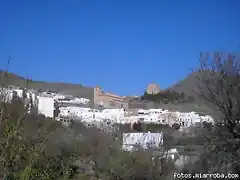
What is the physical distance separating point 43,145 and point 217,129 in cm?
861

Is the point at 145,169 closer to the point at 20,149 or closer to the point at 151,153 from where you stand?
the point at 151,153

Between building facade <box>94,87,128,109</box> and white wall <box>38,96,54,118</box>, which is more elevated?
building facade <box>94,87,128,109</box>

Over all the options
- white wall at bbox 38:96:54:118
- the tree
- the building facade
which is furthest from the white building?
the building facade

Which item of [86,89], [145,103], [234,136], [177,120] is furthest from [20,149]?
[86,89]

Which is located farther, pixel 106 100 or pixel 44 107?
pixel 106 100

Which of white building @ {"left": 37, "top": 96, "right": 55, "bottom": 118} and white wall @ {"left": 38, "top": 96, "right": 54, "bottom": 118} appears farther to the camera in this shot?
white wall @ {"left": 38, "top": 96, "right": 54, "bottom": 118}

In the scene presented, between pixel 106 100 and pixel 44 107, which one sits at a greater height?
pixel 106 100

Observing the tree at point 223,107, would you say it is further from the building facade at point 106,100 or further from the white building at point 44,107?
the building facade at point 106,100

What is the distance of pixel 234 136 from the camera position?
9.44 metres

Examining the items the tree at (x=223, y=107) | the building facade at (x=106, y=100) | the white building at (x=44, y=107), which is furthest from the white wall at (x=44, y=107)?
the building facade at (x=106, y=100)

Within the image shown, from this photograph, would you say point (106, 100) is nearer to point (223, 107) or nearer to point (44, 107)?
point (44, 107)

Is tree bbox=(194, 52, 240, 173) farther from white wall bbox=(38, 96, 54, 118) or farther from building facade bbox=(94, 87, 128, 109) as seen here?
building facade bbox=(94, 87, 128, 109)

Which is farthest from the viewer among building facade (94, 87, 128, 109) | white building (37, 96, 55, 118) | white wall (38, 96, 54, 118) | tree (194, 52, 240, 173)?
building facade (94, 87, 128, 109)

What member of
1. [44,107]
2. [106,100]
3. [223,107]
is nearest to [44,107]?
[44,107]
